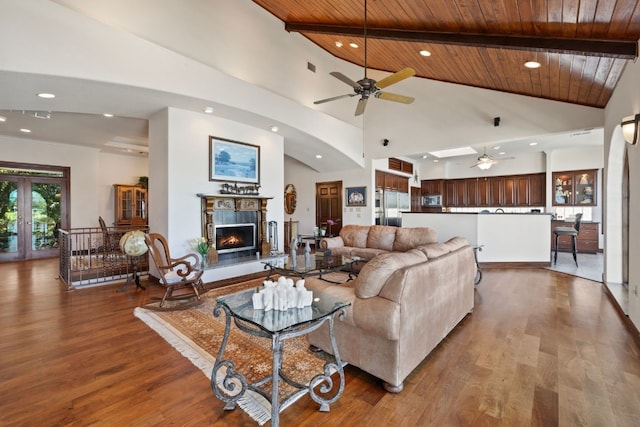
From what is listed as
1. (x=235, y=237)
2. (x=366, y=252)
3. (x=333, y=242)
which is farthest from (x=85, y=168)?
(x=366, y=252)

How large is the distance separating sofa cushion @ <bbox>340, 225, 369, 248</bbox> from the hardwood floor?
2872 mm

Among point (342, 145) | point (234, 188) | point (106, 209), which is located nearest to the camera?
point (234, 188)

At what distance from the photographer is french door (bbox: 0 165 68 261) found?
23.0ft

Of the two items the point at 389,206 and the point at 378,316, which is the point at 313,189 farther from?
the point at 378,316

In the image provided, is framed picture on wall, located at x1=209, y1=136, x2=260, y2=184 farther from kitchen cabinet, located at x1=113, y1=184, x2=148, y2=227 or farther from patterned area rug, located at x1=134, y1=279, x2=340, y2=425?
kitchen cabinet, located at x1=113, y1=184, x2=148, y2=227

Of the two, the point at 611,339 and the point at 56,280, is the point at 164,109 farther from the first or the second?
the point at 611,339

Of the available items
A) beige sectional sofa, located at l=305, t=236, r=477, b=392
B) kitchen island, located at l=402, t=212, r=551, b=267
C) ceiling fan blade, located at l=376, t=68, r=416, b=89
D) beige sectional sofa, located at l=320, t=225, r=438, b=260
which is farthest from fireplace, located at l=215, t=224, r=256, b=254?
kitchen island, located at l=402, t=212, r=551, b=267

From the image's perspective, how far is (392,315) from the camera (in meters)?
2.00

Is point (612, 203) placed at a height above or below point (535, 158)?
below

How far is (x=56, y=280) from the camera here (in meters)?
5.25

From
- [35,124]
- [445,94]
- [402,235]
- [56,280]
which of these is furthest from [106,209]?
[445,94]

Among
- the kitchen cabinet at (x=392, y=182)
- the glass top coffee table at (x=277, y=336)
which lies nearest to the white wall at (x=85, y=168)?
the kitchen cabinet at (x=392, y=182)

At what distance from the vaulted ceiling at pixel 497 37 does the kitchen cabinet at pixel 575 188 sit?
4.33 meters

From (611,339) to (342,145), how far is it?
600cm
